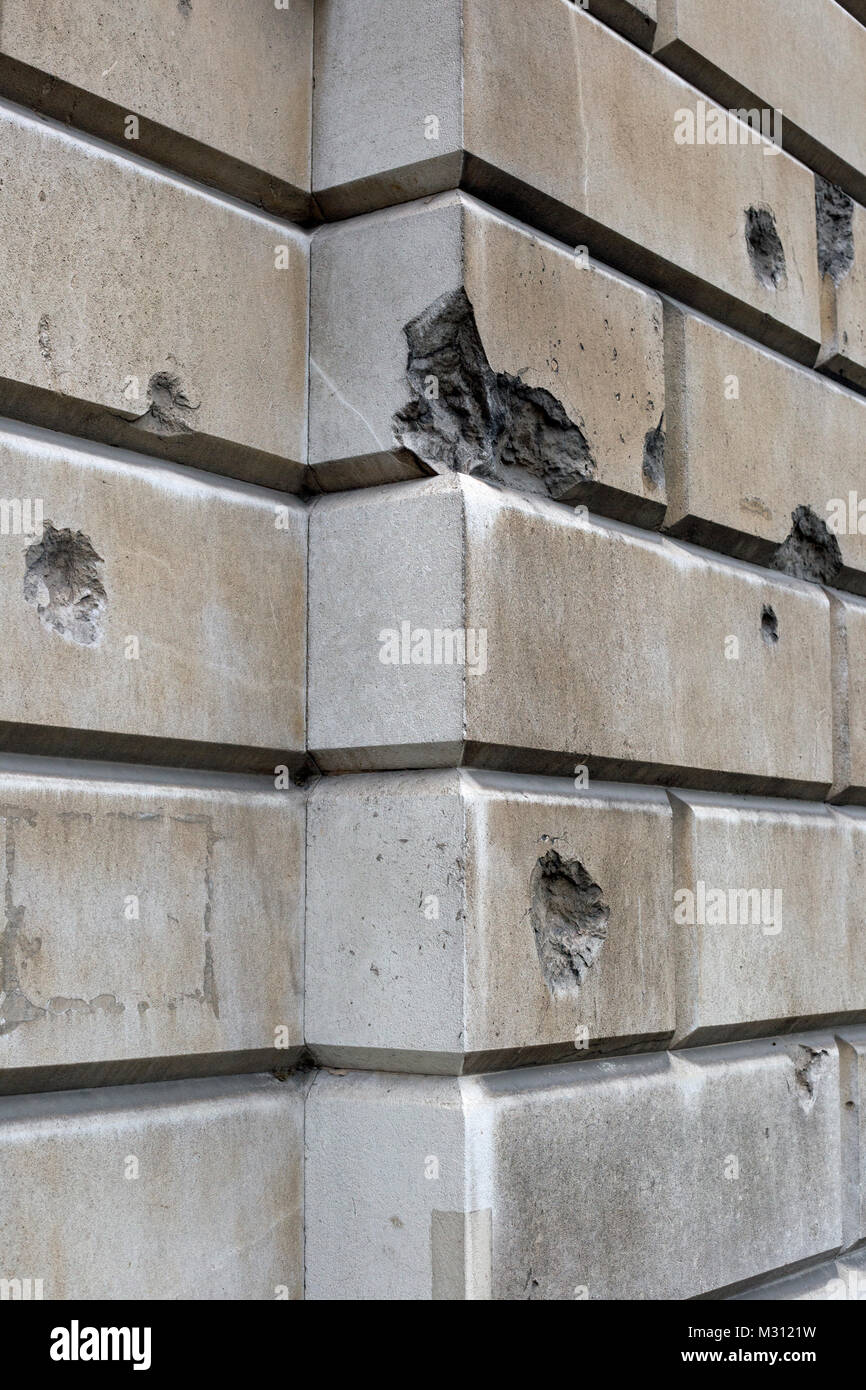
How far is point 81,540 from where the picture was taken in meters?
2.66

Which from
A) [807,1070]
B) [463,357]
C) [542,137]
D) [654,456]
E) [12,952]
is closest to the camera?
[12,952]

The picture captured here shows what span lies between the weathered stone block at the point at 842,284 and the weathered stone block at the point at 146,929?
2.42 meters

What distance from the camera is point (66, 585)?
2.64m

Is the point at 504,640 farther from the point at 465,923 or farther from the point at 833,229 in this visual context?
the point at 833,229

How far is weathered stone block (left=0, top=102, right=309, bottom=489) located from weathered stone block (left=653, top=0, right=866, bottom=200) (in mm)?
1356

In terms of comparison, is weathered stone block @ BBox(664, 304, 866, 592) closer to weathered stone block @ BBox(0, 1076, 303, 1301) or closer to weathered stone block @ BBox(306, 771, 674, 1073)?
weathered stone block @ BBox(306, 771, 674, 1073)

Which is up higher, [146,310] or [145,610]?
[146,310]

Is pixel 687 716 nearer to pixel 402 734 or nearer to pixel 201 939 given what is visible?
pixel 402 734

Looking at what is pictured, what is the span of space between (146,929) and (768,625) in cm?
202

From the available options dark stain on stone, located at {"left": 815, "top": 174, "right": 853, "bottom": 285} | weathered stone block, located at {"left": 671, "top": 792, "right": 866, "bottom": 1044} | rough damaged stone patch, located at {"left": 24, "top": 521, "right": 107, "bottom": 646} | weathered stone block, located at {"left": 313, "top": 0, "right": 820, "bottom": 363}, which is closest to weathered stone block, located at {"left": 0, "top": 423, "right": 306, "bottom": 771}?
rough damaged stone patch, located at {"left": 24, "top": 521, "right": 107, "bottom": 646}

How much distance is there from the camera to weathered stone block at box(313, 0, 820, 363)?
3084mm

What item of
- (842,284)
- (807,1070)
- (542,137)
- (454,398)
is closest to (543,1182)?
(807,1070)

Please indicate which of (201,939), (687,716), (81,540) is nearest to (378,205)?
(81,540)

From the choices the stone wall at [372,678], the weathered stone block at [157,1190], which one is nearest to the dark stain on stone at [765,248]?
the stone wall at [372,678]
